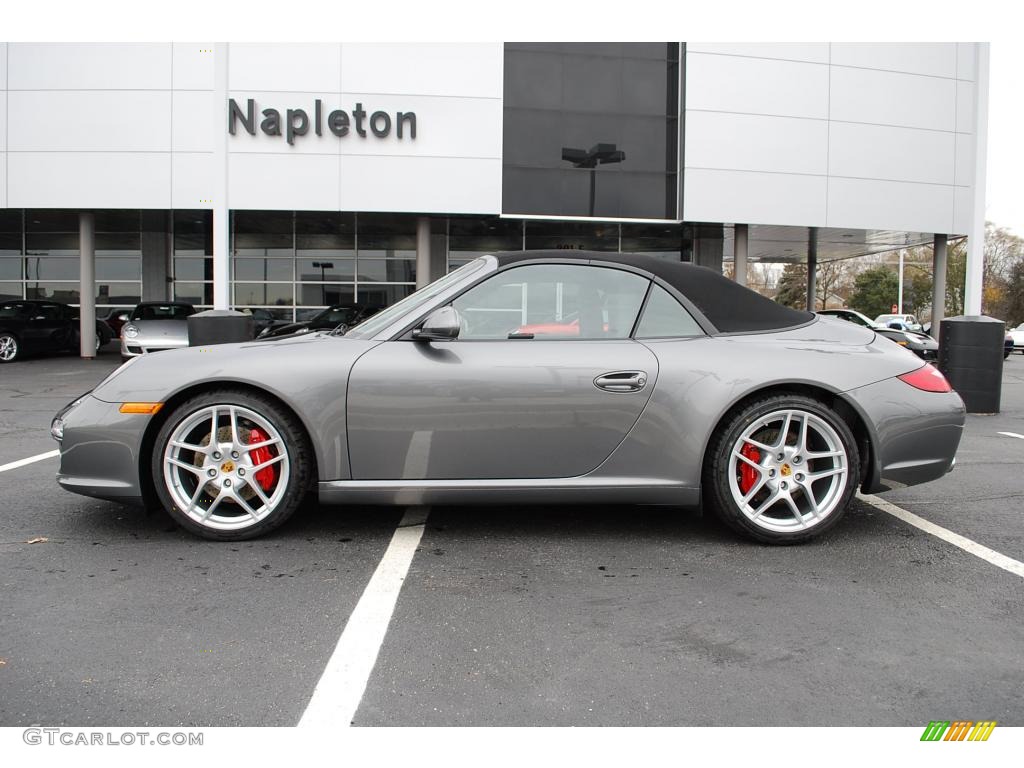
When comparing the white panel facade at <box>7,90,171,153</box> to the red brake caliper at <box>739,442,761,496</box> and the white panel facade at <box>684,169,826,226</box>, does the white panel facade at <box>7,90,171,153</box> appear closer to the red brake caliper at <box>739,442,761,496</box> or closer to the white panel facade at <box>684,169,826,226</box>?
the white panel facade at <box>684,169,826,226</box>

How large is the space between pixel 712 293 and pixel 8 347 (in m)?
16.9

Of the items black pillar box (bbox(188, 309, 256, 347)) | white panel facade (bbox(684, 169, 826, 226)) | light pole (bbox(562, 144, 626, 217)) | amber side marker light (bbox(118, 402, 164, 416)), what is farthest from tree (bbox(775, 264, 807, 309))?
amber side marker light (bbox(118, 402, 164, 416))

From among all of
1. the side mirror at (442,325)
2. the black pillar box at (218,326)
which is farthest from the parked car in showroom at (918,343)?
the side mirror at (442,325)

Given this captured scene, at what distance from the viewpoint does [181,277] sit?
22266mm

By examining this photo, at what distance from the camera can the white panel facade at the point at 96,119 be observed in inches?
637

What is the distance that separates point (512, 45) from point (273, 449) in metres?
15.3

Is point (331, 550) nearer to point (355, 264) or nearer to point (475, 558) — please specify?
point (475, 558)

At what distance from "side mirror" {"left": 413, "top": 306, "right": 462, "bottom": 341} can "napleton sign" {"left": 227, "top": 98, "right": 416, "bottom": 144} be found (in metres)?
14.2

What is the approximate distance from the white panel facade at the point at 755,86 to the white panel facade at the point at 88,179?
11999 mm

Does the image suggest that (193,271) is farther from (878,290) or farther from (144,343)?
(878,290)

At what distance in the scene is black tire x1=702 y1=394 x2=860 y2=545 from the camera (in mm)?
3379

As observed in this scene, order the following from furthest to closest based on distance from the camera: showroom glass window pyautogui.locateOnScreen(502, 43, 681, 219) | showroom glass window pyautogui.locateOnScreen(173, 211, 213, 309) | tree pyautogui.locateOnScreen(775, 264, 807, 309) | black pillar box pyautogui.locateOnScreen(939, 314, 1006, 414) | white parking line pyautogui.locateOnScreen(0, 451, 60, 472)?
1. tree pyautogui.locateOnScreen(775, 264, 807, 309)
2. showroom glass window pyautogui.locateOnScreen(173, 211, 213, 309)
3. showroom glass window pyautogui.locateOnScreen(502, 43, 681, 219)
4. black pillar box pyautogui.locateOnScreen(939, 314, 1006, 414)
5. white parking line pyautogui.locateOnScreen(0, 451, 60, 472)

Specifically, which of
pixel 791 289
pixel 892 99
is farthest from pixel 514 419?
pixel 791 289

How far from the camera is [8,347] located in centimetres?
1585
